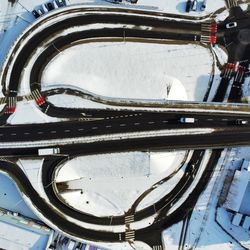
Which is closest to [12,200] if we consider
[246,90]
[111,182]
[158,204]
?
[111,182]

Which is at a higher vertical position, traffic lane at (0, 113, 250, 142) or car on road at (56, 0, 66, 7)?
car on road at (56, 0, 66, 7)

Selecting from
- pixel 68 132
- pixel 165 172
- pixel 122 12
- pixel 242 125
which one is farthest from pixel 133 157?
pixel 122 12

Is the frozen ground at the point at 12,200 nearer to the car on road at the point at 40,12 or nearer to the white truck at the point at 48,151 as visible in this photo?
the white truck at the point at 48,151

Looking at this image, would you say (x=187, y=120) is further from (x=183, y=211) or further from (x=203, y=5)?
(x=203, y=5)

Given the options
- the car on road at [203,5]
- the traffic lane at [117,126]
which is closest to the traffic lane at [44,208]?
the traffic lane at [117,126]

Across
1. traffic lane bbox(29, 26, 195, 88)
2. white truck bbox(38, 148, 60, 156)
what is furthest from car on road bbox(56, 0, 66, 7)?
white truck bbox(38, 148, 60, 156)

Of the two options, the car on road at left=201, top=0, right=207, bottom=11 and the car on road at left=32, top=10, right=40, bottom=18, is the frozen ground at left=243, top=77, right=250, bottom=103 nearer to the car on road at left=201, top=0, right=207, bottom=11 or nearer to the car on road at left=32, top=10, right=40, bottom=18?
the car on road at left=201, top=0, right=207, bottom=11
